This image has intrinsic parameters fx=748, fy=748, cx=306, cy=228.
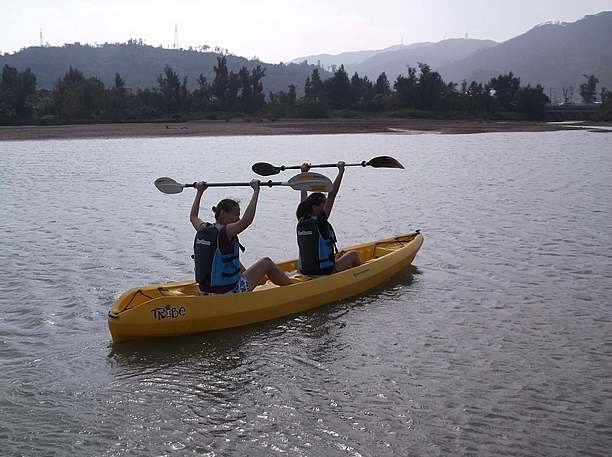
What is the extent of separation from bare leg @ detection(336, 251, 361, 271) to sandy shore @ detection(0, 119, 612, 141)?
1615 inches

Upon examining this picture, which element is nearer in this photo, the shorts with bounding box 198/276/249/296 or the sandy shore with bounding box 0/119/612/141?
the shorts with bounding box 198/276/249/296

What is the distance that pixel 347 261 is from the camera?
33.6ft

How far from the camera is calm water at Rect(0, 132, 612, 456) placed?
5.83 meters

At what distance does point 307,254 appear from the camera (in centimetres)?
966

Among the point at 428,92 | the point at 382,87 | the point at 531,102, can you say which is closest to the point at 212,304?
the point at 428,92

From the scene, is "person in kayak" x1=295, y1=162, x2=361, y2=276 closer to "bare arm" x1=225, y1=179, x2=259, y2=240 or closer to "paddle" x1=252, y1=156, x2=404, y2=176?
"paddle" x1=252, y1=156, x2=404, y2=176

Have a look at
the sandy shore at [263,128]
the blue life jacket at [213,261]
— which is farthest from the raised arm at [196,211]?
the sandy shore at [263,128]

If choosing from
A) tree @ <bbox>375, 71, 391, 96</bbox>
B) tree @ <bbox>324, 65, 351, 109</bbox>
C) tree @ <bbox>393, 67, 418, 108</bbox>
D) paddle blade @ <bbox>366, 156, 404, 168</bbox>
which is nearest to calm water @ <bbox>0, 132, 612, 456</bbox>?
paddle blade @ <bbox>366, 156, 404, 168</bbox>

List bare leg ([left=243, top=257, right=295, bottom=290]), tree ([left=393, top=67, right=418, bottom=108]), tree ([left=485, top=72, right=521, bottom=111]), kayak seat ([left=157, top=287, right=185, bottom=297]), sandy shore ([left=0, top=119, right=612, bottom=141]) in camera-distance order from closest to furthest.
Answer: kayak seat ([left=157, top=287, right=185, bottom=297]) → bare leg ([left=243, top=257, right=295, bottom=290]) → sandy shore ([left=0, top=119, right=612, bottom=141]) → tree ([left=393, top=67, right=418, bottom=108]) → tree ([left=485, top=72, right=521, bottom=111])

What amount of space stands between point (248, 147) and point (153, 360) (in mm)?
33810

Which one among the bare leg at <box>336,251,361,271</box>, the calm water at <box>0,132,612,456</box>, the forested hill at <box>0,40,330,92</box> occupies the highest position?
the forested hill at <box>0,40,330,92</box>

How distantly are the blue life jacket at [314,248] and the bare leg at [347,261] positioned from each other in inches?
9.7

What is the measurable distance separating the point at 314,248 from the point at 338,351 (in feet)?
6.67

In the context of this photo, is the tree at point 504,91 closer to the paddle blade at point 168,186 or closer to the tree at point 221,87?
the tree at point 221,87
